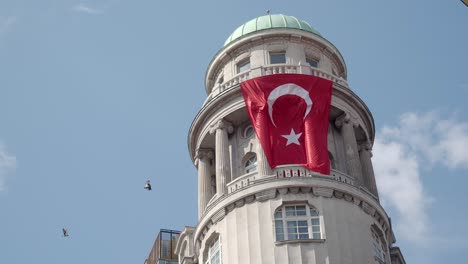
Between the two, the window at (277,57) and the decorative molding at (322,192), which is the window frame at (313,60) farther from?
the decorative molding at (322,192)

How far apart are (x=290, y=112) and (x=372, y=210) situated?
8.83 metres

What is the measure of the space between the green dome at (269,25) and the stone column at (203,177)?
30.3 ft

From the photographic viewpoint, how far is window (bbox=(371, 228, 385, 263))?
182 feet

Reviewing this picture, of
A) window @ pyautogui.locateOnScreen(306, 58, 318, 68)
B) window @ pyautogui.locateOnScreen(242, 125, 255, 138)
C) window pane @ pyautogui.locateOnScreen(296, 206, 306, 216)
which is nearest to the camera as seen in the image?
window pane @ pyautogui.locateOnScreen(296, 206, 306, 216)

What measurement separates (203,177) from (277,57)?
10.9m

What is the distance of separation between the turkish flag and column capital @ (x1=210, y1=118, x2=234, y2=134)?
2508 millimetres

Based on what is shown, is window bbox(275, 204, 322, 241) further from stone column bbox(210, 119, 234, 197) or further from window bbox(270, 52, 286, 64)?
window bbox(270, 52, 286, 64)

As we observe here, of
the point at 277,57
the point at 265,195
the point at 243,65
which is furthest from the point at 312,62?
the point at 265,195

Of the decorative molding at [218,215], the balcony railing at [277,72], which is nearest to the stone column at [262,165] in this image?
the decorative molding at [218,215]

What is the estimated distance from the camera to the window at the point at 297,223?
176 ft

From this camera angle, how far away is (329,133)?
61500mm

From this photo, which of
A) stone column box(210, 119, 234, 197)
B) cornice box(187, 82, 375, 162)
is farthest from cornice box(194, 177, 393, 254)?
cornice box(187, 82, 375, 162)

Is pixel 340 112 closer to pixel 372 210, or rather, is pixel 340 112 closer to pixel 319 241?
pixel 372 210

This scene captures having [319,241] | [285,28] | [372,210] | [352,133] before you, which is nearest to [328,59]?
[285,28]
